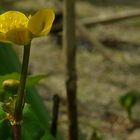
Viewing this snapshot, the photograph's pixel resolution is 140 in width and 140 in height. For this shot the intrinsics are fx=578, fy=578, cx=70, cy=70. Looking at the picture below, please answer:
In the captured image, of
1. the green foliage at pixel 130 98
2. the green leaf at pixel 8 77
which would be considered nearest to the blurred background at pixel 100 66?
the green foliage at pixel 130 98

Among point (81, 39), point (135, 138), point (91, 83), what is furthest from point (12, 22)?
point (81, 39)

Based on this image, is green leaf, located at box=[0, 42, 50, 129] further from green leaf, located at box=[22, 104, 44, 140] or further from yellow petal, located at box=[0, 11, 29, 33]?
yellow petal, located at box=[0, 11, 29, 33]

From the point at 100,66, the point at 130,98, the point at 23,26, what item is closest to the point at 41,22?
the point at 23,26

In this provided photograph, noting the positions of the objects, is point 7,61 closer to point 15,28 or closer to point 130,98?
point 15,28

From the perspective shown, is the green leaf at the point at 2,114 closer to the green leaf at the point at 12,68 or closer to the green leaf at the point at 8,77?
the green leaf at the point at 8,77

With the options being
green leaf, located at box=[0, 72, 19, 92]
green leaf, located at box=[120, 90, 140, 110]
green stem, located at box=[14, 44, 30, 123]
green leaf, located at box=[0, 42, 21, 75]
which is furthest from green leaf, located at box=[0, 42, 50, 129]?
green leaf, located at box=[120, 90, 140, 110]
